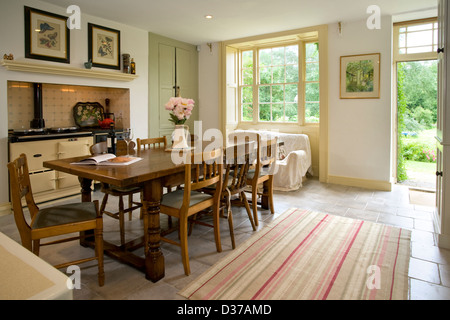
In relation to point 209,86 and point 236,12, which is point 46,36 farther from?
point 209,86

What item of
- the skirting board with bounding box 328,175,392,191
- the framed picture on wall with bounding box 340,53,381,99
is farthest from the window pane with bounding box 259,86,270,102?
the skirting board with bounding box 328,175,392,191

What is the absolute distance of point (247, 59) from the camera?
21.4 feet

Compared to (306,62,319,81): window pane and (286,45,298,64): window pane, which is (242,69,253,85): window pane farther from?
(306,62,319,81): window pane

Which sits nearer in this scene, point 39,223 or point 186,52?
point 39,223

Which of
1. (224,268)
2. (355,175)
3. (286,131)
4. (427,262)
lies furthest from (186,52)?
(427,262)

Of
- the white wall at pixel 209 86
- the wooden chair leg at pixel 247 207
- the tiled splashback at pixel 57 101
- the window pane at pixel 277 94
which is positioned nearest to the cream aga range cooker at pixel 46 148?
the tiled splashback at pixel 57 101

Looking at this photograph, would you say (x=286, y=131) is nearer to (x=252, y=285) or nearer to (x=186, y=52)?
(x=186, y=52)

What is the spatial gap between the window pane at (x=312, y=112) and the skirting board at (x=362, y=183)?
1.14 meters

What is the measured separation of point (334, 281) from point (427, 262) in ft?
2.91

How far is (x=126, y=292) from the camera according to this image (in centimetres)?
200

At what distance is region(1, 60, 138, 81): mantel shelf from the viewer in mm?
3605

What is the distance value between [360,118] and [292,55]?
1.86 metres

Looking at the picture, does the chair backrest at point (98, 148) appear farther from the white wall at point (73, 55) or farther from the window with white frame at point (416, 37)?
the window with white frame at point (416, 37)

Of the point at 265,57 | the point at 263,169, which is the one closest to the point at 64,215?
the point at 263,169
